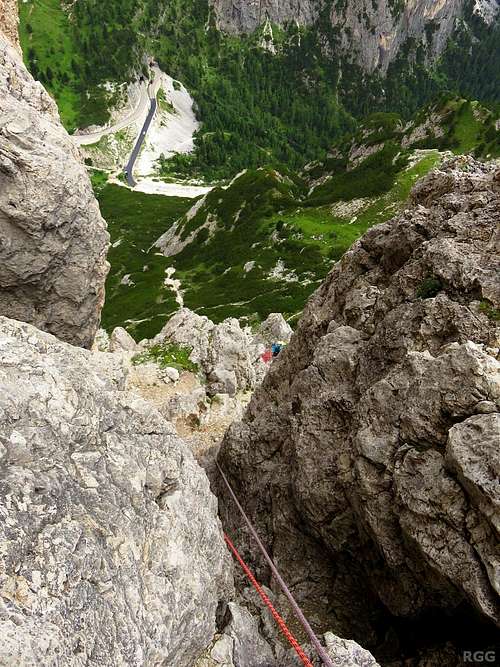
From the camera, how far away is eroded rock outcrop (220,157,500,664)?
1138 cm

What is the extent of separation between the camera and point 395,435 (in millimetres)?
13258

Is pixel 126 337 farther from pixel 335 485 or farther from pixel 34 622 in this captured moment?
pixel 34 622

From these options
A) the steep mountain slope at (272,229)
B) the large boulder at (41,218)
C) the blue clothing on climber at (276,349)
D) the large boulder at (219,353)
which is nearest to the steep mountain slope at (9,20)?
the large boulder at (41,218)

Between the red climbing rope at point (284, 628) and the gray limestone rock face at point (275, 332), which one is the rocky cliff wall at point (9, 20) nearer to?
the red climbing rope at point (284, 628)

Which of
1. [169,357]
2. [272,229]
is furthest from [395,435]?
[272,229]

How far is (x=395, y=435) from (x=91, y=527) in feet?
28.3

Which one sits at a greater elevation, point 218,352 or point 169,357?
point 218,352

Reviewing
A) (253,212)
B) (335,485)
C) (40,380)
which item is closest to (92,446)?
(40,380)

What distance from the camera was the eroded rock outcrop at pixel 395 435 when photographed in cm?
1138

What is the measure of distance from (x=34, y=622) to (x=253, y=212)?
103 m

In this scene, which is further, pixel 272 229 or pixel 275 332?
pixel 272 229

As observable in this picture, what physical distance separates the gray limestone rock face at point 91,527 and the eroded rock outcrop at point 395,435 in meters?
4.35

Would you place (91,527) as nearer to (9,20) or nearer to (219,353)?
(219,353)

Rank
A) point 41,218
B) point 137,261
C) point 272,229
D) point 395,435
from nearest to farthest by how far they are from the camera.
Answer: point 395,435
point 41,218
point 272,229
point 137,261
